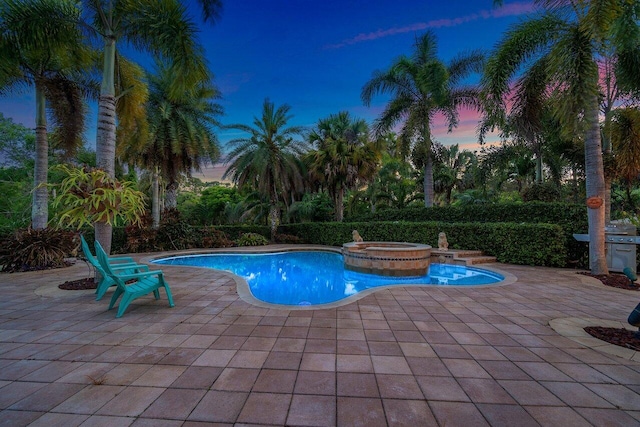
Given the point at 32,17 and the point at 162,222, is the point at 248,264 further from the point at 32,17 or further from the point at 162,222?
the point at 32,17

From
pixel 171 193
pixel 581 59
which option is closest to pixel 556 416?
pixel 581 59

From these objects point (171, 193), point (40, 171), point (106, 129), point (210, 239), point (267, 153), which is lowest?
point (210, 239)

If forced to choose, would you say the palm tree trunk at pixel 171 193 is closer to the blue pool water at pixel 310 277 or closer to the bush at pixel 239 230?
the bush at pixel 239 230

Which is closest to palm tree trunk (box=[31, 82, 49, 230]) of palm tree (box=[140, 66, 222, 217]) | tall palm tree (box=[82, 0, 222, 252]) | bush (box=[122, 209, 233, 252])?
bush (box=[122, 209, 233, 252])

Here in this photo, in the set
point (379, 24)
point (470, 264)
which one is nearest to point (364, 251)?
point (470, 264)

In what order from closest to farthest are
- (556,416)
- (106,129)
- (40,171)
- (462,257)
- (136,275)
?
(556,416) → (136,275) → (106,129) → (40,171) → (462,257)

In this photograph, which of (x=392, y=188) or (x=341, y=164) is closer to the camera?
(x=341, y=164)

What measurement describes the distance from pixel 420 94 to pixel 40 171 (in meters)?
16.3

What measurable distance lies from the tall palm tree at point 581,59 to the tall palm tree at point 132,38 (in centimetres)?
831

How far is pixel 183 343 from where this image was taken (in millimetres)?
3279

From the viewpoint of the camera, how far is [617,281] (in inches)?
250

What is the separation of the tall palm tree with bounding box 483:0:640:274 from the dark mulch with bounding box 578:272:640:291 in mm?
238

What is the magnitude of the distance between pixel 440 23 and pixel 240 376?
16.1 meters

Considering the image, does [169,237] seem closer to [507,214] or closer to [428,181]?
[428,181]
